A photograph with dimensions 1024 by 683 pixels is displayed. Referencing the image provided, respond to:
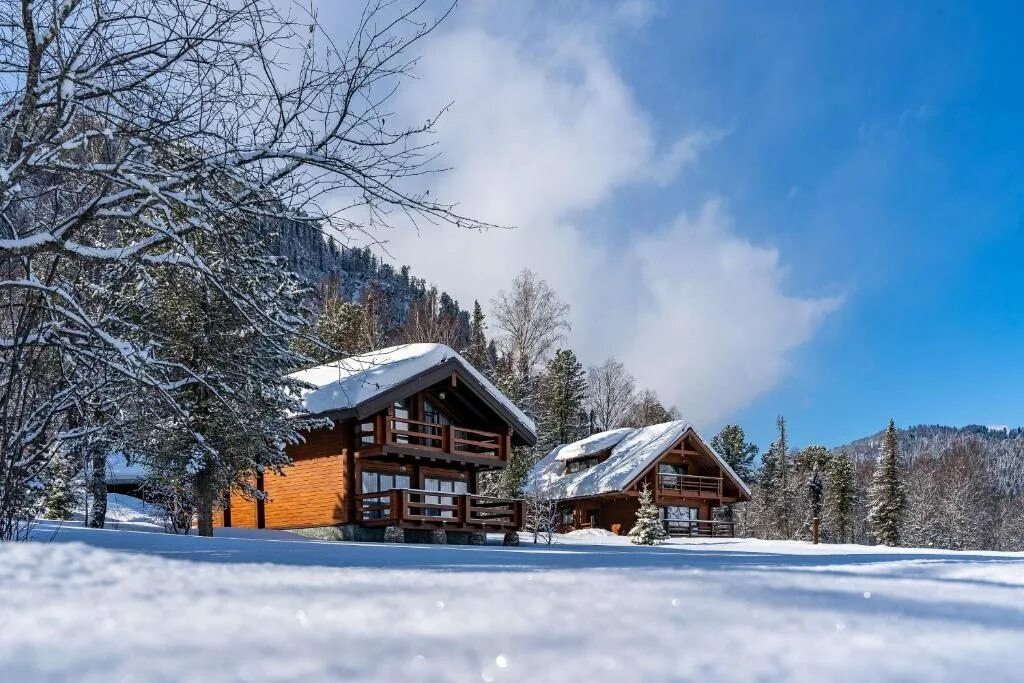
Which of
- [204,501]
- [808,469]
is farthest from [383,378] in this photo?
[808,469]

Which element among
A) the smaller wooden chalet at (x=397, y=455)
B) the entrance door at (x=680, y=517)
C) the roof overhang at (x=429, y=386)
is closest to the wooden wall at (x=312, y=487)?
the smaller wooden chalet at (x=397, y=455)

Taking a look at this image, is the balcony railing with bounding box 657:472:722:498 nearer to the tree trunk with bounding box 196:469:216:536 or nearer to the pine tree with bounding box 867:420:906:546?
the pine tree with bounding box 867:420:906:546

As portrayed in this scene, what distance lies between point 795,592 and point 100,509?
17.3 metres

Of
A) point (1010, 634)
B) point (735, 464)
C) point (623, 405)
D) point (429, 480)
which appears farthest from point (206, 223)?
point (735, 464)

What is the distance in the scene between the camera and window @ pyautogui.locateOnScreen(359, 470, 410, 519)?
22.0 meters

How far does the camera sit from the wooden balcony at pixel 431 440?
72.5 feet

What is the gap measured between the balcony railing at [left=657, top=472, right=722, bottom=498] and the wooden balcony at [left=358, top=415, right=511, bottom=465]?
13203 millimetres

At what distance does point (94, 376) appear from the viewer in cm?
643

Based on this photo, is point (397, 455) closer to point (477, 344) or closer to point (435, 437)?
point (435, 437)

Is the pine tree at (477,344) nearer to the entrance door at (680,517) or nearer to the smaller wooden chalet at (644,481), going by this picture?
the smaller wooden chalet at (644,481)

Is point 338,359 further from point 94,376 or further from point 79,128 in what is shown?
point 79,128

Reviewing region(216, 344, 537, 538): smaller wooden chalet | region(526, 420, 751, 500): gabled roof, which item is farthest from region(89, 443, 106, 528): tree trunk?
region(526, 420, 751, 500): gabled roof

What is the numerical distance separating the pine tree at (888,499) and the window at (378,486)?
4313 centimetres

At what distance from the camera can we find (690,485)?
37938 millimetres
